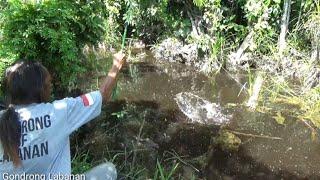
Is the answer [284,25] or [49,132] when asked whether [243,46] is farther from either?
[49,132]

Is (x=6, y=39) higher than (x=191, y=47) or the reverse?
higher

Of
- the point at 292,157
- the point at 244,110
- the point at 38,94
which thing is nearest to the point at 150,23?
the point at 244,110

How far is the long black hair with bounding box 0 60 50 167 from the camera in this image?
7.34 feet

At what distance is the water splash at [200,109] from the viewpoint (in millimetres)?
6178

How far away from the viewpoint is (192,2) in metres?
8.61

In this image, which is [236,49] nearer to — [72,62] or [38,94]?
[72,62]

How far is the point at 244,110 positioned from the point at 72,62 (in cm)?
330

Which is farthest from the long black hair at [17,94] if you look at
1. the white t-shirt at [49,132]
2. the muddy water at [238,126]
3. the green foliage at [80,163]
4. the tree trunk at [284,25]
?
the tree trunk at [284,25]

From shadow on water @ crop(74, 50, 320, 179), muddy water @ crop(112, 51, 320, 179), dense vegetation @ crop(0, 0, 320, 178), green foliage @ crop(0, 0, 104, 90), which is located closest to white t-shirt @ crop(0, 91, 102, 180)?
green foliage @ crop(0, 0, 104, 90)

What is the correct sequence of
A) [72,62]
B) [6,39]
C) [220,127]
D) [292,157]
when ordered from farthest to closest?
1. [220,127]
2. [292,157]
3. [72,62]
4. [6,39]

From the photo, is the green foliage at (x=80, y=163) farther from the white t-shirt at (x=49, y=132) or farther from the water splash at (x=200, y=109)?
the water splash at (x=200, y=109)

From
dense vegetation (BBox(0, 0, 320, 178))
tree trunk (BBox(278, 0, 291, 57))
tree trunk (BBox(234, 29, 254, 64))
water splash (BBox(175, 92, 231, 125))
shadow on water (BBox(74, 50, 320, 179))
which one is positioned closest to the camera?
shadow on water (BBox(74, 50, 320, 179))

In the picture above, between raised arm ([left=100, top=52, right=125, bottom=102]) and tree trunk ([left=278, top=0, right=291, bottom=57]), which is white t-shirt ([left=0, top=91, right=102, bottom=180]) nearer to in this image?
raised arm ([left=100, top=52, right=125, bottom=102])

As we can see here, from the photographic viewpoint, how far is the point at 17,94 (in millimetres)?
2316
